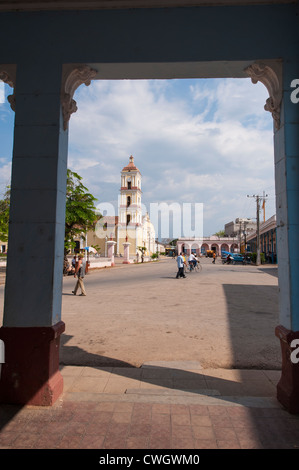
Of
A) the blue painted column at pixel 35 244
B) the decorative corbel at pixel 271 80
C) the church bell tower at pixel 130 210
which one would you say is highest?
the church bell tower at pixel 130 210

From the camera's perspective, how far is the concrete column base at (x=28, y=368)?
287 cm

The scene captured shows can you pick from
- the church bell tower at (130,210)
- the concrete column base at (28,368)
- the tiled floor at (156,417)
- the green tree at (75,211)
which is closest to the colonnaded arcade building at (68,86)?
the concrete column base at (28,368)

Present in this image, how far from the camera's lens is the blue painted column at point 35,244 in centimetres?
288

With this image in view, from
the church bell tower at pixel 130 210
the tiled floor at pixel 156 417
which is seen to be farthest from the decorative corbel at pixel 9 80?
the church bell tower at pixel 130 210

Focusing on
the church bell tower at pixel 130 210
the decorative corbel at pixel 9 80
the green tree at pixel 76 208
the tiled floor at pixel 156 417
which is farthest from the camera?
the church bell tower at pixel 130 210

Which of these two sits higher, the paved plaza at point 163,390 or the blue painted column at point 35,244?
the blue painted column at point 35,244

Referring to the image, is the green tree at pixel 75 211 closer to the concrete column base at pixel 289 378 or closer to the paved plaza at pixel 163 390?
the paved plaza at pixel 163 390

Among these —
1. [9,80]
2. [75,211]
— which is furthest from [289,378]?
[75,211]

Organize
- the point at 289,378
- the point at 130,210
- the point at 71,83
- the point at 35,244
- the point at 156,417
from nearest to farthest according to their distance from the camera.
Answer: the point at 156,417
the point at 289,378
the point at 35,244
the point at 71,83
the point at 130,210

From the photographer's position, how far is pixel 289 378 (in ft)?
9.34

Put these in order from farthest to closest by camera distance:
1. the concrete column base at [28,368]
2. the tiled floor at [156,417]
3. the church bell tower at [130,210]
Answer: the church bell tower at [130,210]
the concrete column base at [28,368]
the tiled floor at [156,417]

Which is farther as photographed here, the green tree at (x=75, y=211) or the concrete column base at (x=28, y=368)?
the green tree at (x=75, y=211)

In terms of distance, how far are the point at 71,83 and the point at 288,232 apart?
2.88m

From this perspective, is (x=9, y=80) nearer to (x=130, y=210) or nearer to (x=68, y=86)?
(x=68, y=86)
